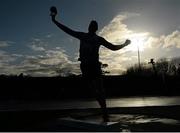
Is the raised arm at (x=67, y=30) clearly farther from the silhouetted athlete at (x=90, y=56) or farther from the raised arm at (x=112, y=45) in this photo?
the raised arm at (x=112, y=45)

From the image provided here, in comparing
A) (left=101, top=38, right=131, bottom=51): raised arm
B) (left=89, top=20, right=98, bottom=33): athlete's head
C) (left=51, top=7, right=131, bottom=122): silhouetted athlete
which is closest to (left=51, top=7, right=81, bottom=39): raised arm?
(left=51, top=7, right=131, bottom=122): silhouetted athlete

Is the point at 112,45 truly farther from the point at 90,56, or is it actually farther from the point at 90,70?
the point at 90,70

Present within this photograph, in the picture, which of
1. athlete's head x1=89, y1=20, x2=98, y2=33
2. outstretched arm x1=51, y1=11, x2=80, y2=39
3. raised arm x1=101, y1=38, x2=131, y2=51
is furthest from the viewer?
raised arm x1=101, y1=38, x2=131, y2=51

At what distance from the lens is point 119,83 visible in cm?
4197

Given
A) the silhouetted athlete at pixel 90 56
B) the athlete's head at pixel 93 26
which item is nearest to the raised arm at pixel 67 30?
the silhouetted athlete at pixel 90 56

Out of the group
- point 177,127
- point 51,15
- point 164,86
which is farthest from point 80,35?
point 164,86

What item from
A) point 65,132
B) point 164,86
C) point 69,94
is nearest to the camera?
point 65,132

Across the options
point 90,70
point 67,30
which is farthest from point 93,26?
point 90,70

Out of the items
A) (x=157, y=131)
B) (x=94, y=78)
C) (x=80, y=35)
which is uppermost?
(x=80, y=35)

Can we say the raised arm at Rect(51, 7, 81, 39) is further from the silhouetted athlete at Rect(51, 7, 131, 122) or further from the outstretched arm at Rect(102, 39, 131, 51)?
the outstretched arm at Rect(102, 39, 131, 51)

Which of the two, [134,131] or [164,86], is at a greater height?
[164,86]

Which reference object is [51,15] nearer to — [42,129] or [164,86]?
[42,129]

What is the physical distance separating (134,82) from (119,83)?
1.65 meters

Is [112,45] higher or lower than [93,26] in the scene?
lower
